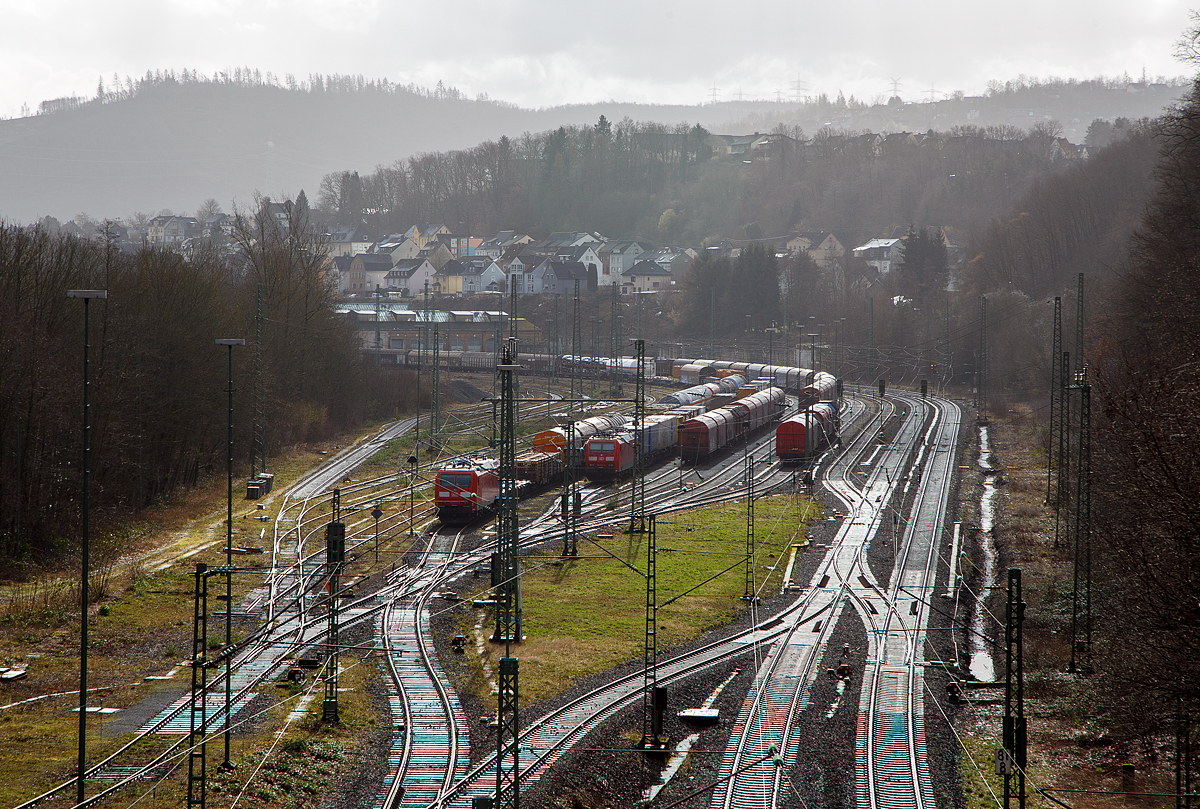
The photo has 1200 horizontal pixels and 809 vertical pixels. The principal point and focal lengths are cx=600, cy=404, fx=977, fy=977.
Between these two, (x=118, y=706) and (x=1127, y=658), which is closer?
(x=1127, y=658)

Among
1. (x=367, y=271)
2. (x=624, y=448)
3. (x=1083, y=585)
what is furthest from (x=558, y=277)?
(x=1083, y=585)

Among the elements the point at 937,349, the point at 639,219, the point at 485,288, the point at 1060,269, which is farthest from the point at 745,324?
the point at 639,219

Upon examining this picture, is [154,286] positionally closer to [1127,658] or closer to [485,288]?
[1127,658]

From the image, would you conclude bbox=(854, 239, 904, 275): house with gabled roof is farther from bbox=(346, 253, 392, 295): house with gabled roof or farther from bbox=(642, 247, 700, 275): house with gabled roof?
bbox=(346, 253, 392, 295): house with gabled roof

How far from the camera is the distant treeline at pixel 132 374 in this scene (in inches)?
1310

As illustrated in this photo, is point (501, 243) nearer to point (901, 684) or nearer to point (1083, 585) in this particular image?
point (1083, 585)

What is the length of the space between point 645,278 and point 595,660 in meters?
118

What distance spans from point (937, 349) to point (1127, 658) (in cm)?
7523

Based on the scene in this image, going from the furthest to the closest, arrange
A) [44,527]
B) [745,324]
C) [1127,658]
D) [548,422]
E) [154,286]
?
[745,324] → [548,422] → [154,286] → [44,527] → [1127,658]

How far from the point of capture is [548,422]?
6706cm

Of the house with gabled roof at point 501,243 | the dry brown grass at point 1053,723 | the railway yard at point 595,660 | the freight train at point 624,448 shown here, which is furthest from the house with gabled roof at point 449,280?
the dry brown grass at point 1053,723

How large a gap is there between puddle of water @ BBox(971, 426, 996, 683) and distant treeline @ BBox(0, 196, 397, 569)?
97.2ft

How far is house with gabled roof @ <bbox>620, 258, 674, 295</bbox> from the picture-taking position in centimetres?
13812

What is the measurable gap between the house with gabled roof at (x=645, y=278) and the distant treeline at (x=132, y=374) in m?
79.8
